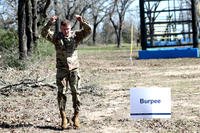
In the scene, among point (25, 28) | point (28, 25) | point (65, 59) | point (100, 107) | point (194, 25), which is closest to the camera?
point (65, 59)

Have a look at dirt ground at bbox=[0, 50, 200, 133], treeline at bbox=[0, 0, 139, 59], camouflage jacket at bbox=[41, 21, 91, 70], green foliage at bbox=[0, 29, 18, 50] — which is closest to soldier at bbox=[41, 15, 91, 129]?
camouflage jacket at bbox=[41, 21, 91, 70]

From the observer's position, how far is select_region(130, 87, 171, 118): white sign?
8.81 metres

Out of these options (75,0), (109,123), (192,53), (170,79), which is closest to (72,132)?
(109,123)

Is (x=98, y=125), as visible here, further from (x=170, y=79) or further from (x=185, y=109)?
(x=170, y=79)

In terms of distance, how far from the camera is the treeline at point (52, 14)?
2264 cm

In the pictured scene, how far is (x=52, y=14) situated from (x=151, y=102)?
157ft

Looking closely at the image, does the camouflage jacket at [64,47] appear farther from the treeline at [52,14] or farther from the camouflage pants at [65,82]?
the treeline at [52,14]

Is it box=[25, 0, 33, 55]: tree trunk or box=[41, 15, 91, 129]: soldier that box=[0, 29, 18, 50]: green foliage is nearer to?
box=[25, 0, 33, 55]: tree trunk

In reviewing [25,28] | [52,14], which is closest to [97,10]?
[52,14]

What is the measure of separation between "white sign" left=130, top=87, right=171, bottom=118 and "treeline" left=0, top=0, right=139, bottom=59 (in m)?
9.33

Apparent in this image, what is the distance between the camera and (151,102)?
28.9ft

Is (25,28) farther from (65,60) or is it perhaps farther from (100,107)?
(65,60)

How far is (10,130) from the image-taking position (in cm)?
881

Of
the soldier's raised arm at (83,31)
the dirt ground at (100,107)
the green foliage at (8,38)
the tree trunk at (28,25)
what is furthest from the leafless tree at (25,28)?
the soldier's raised arm at (83,31)
